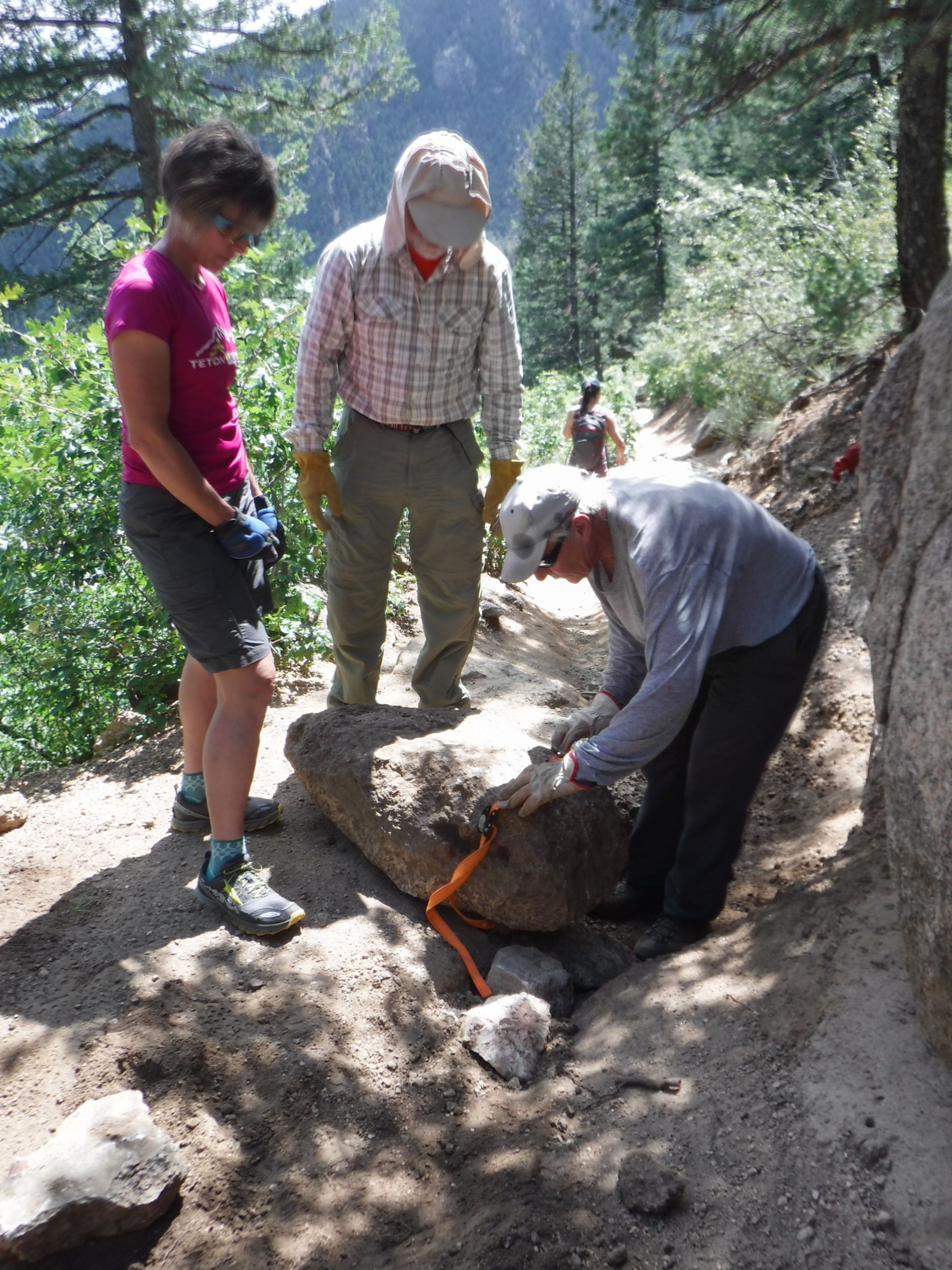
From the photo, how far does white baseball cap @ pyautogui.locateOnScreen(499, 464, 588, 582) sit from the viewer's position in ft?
7.74

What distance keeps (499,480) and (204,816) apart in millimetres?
1711

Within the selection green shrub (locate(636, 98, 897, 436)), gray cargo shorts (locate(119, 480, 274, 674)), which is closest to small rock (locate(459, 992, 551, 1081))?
gray cargo shorts (locate(119, 480, 274, 674))

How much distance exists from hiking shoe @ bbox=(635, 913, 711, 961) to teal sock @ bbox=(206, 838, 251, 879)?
4.13 ft

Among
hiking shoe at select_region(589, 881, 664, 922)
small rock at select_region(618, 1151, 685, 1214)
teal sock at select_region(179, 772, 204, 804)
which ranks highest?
teal sock at select_region(179, 772, 204, 804)

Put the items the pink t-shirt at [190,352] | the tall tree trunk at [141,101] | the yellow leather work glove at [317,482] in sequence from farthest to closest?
the tall tree trunk at [141,101] → the yellow leather work glove at [317,482] → the pink t-shirt at [190,352]

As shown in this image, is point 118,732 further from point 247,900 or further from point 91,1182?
point 91,1182

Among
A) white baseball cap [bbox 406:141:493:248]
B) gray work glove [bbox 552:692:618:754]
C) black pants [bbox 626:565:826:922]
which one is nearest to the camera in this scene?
black pants [bbox 626:565:826:922]

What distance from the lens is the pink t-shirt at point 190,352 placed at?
89.9 inches

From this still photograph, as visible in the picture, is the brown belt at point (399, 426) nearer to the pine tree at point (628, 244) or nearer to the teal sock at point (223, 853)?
the teal sock at point (223, 853)

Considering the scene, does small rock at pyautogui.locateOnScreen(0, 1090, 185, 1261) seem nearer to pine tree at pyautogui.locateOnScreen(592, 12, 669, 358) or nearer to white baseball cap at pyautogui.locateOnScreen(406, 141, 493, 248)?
white baseball cap at pyautogui.locateOnScreen(406, 141, 493, 248)

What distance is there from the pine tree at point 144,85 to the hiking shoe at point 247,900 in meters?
8.46

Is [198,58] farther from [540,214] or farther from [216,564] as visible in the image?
[540,214]

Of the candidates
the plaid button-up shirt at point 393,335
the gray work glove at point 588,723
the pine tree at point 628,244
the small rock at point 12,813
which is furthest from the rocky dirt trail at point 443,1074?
the pine tree at point 628,244

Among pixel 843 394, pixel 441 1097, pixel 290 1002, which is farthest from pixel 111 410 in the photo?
pixel 843 394
